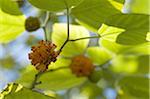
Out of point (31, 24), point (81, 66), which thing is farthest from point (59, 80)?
point (31, 24)

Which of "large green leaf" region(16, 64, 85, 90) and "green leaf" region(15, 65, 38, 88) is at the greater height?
"green leaf" region(15, 65, 38, 88)

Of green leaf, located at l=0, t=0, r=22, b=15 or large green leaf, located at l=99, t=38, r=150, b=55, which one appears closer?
green leaf, located at l=0, t=0, r=22, b=15

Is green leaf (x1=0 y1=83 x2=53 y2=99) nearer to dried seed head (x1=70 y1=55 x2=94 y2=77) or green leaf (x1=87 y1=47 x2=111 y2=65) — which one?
dried seed head (x1=70 y1=55 x2=94 y2=77)

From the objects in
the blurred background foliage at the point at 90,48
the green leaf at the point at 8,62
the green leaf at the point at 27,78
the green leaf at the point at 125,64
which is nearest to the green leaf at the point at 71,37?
the blurred background foliage at the point at 90,48

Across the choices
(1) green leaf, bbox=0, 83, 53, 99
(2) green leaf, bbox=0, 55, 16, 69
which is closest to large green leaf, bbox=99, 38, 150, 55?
(1) green leaf, bbox=0, 83, 53, 99

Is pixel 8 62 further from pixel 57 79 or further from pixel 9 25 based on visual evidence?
pixel 9 25

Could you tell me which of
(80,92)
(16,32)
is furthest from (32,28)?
(80,92)

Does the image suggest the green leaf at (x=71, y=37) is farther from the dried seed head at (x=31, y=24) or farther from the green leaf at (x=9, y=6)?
the green leaf at (x=9, y=6)
